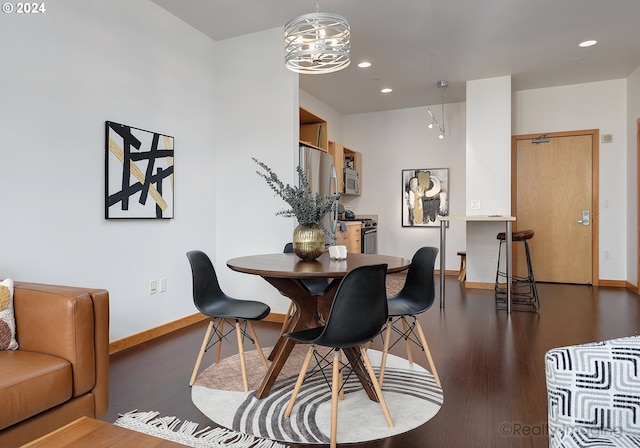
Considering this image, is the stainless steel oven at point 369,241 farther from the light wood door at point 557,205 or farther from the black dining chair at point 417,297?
the black dining chair at point 417,297

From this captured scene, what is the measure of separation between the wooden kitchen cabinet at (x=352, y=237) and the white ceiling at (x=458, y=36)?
6.74ft

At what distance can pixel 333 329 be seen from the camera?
180 centimetres

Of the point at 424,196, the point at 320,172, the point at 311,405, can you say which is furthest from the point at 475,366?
the point at 424,196

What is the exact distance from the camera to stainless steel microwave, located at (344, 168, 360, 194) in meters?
6.56

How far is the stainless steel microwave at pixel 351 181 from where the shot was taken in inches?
258

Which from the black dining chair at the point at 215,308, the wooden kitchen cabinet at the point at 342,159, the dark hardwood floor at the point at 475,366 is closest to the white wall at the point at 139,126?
the dark hardwood floor at the point at 475,366

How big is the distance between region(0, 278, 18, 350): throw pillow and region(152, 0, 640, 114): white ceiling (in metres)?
2.70

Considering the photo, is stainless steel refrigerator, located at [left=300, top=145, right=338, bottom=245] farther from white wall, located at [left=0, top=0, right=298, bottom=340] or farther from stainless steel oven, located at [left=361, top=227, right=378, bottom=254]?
stainless steel oven, located at [left=361, top=227, right=378, bottom=254]

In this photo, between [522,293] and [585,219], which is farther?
[585,219]

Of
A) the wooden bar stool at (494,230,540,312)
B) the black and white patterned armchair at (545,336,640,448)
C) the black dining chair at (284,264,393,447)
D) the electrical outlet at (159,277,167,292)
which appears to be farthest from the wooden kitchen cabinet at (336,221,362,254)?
the black and white patterned armchair at (545,336,640,448)

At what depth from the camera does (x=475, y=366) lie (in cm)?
270

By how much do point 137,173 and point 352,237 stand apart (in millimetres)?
3536

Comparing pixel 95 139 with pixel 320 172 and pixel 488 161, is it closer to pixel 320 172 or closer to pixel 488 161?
pixel 320 172

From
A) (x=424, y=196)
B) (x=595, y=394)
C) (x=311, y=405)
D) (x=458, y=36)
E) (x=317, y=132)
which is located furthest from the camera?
(x=424, y=196)
